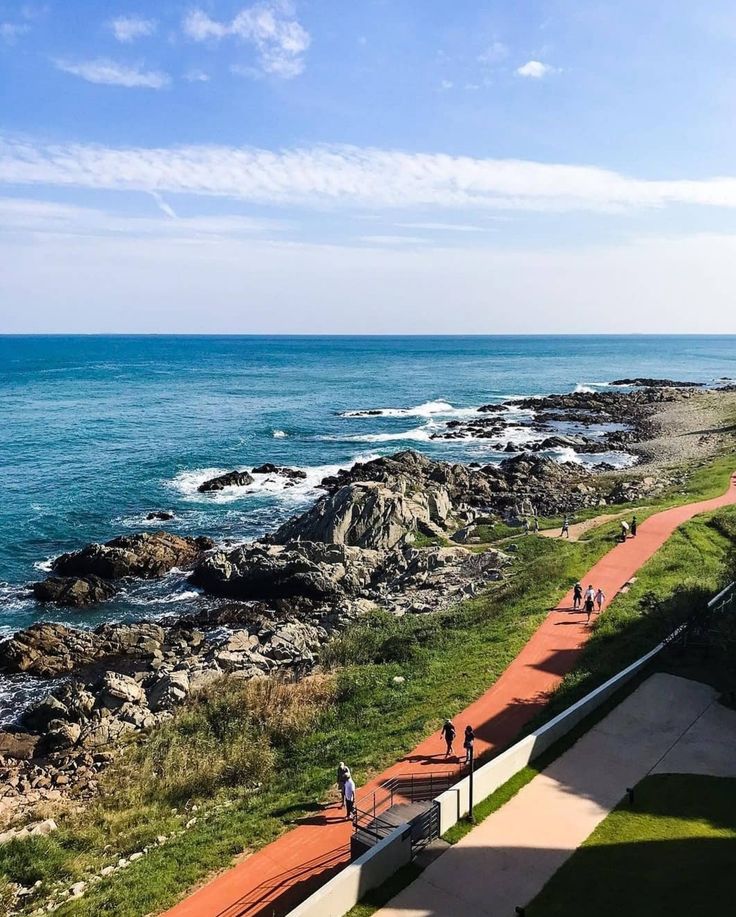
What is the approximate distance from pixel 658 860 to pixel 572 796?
2666 mm

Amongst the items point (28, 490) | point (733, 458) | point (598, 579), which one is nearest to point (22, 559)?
point (28, 490)

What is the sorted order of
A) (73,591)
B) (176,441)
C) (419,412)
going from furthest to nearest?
1. (419,412)
2. (176,441)
3. (73,591)

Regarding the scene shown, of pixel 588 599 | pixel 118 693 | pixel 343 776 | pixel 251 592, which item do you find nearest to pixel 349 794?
pixel 343 776

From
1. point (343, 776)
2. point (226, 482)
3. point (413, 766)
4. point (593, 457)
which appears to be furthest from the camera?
point (593, 457)

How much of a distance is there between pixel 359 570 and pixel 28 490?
99.6 feet

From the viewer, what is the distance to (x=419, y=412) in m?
99.7

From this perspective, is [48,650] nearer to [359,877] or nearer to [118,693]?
[118,693]

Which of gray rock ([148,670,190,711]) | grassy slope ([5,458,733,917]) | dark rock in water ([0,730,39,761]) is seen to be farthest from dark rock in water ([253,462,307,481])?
dark rock in water ([0,730,39,761])

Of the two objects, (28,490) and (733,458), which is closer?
(28,490)

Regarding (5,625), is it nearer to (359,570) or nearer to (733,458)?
(359,570)

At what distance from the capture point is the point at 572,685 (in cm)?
2228

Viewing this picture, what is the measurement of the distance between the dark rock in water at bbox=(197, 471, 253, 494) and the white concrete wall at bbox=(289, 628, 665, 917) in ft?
133

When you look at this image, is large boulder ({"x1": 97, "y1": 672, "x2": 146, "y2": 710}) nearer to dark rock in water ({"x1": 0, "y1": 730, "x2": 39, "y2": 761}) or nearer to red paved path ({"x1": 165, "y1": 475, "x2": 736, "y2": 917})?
dark rock in water ({"x1": 0, "y1": 730, "x2": 39, "y2": 761})

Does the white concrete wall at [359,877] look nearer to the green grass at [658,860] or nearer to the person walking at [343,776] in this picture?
the person walking at [343,776]
